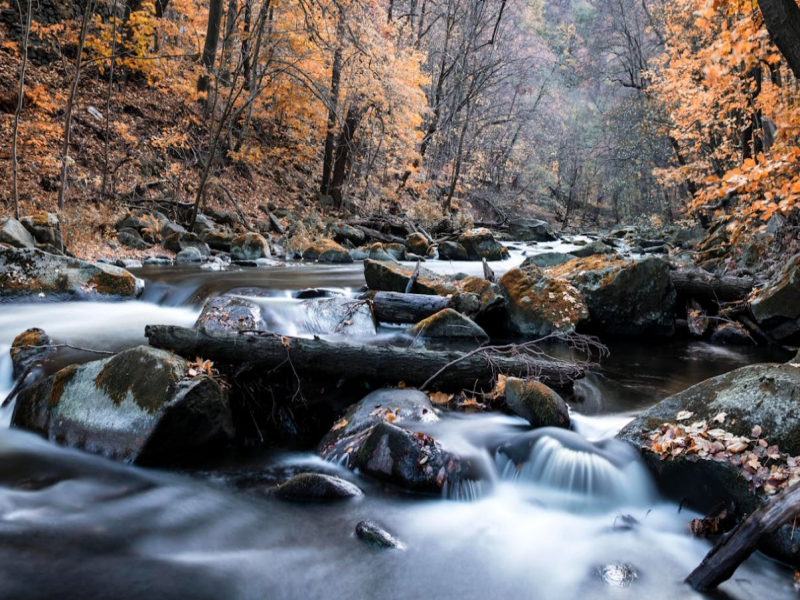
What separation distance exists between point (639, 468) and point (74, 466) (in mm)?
4391

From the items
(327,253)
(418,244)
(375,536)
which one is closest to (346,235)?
(418,244)

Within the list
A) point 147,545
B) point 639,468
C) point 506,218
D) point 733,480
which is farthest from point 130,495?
point 506,218

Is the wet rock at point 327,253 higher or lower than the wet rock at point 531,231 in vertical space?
lower

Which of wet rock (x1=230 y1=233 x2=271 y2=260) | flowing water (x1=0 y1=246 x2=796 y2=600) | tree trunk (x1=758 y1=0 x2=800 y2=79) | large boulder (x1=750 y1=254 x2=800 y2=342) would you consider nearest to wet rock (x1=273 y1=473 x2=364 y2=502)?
flowing water (x1=0 y1=246 x2=796 y2=600)

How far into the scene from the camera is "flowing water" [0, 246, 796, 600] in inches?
118

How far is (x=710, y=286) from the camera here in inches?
346

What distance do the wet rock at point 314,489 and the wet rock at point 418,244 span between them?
13.4 m

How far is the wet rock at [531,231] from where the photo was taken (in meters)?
24.3

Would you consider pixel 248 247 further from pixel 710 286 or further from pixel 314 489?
pixel 314 489

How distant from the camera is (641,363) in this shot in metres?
7.39

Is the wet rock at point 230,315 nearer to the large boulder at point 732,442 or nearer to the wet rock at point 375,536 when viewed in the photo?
the wet rock at point 375,536

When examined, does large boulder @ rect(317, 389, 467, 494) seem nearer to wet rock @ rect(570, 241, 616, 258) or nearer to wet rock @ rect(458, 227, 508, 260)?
wet rock @ rect(570, 241, 616, 258)

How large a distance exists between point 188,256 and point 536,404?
10.6 meters

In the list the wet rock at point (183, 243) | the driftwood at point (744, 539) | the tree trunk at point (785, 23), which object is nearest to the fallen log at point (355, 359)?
the driftwood at point (744, 539)
